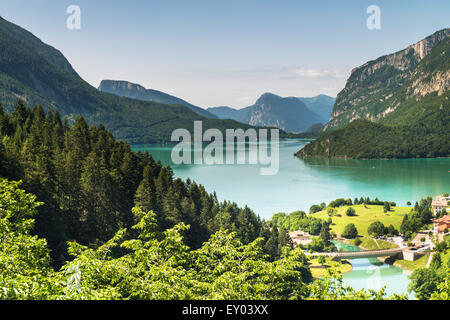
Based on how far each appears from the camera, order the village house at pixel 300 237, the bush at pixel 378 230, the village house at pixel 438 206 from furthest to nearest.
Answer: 1. the village house at pixel 438 206
2. the bush at pixel 378 230
3. the village house at pixel 300 237

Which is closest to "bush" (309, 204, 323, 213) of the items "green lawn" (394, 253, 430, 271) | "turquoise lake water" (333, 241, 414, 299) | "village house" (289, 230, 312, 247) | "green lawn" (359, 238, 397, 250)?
"village house" (289, 230, 312, 247)

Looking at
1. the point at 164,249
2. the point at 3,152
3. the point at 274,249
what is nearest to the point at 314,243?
the point at 274,249

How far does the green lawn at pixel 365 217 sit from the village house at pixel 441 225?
7072 mm

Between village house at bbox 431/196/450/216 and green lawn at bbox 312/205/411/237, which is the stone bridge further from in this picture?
village house at bbox 431/196/450/216

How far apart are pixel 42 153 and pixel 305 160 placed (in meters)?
164

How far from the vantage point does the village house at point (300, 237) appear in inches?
2452

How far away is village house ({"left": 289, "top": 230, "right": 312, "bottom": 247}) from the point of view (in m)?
62.3

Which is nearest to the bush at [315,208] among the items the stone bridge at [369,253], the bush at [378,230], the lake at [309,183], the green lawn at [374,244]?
the lake at [309,183]

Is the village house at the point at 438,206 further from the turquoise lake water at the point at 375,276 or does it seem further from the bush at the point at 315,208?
the turquoise lake water at the point at 375,276

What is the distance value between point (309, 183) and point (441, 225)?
170 feet

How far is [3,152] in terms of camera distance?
79.8ft

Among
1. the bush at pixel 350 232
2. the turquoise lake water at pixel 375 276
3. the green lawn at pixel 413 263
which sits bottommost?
the turquoise lake water at pixel 375 276

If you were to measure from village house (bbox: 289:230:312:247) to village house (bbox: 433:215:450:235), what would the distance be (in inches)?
883
